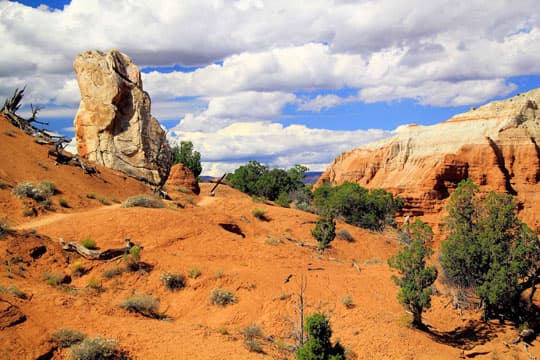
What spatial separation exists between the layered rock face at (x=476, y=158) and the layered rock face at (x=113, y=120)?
32.6 m

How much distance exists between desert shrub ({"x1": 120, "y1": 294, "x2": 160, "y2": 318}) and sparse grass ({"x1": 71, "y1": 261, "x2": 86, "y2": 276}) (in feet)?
7.35

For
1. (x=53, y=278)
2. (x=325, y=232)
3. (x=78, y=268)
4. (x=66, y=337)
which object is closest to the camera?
(x=66, y=337)

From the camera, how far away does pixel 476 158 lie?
2133 inches

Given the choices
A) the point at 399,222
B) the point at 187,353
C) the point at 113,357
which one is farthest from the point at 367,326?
the point at 399,222

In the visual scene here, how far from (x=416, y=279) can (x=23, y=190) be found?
15.5 m

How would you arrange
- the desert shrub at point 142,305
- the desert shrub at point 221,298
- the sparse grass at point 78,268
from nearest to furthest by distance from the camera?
the desert shrub at point 142,305 → the desert shrub at point 221,298 → the sparse grass at point 78,268

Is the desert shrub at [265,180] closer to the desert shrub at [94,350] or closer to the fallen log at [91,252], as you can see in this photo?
the fallen log at [91,252]

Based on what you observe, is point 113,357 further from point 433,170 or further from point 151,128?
point 433,170

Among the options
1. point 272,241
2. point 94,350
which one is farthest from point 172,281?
point 272,241

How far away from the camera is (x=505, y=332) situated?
15.0m

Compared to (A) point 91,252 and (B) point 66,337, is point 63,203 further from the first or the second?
(B) point 66,337

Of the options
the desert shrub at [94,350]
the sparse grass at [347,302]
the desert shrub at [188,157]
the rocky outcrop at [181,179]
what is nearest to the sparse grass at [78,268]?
the desert shrub at [94,350]

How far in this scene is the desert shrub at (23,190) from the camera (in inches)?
769

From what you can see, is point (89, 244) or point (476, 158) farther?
point (476, 158)
